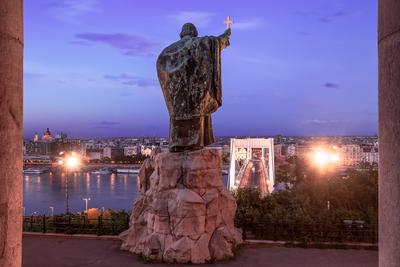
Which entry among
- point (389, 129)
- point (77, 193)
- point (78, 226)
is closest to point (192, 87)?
point (78, 226)

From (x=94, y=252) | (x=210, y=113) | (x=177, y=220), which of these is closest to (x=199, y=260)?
(x=177, y=220)

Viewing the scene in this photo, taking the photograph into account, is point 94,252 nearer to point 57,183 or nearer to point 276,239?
point 276,239

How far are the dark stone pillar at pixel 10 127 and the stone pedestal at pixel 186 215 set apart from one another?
7.62m

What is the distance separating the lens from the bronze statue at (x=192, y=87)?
10.5 metres

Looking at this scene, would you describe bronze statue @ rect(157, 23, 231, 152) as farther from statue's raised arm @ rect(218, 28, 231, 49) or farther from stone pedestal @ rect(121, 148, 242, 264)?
stone pedestal @ rect(121, 148, 242, 264)

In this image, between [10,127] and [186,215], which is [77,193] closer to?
[186,215]

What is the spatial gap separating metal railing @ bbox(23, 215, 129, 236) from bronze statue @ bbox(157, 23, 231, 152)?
11.2 ft

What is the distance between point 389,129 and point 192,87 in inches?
343

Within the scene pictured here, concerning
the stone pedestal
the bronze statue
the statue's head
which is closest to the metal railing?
the stone pedestal

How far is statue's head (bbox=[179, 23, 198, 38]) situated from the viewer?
36.6 ft

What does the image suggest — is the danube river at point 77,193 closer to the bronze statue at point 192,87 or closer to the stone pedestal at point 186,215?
the stone pedestal at point 186,215

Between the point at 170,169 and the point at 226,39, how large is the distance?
3.51 meters

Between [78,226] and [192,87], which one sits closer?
[192,87]

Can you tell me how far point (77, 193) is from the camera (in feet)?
195
